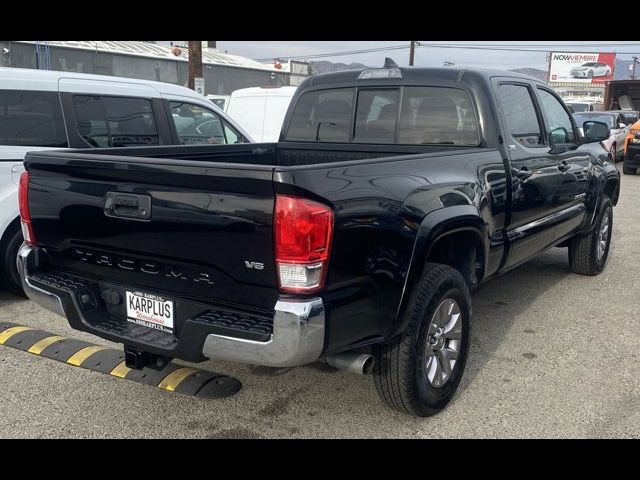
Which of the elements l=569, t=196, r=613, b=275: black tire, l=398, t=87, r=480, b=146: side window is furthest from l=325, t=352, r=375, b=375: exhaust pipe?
l=569, t=196, r=613, b=275: black tire

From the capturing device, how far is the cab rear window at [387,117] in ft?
13.8

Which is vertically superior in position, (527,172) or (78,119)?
(78,119)

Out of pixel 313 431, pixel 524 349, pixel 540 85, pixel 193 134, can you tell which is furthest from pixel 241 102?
pixel 313 431

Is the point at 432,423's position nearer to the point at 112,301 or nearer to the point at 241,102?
the point at 112,301

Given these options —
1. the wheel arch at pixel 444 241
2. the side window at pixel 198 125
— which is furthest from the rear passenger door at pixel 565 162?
the side window at pixel 198 125

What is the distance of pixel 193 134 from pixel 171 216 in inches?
167

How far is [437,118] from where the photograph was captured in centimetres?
427

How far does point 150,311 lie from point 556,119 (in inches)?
154

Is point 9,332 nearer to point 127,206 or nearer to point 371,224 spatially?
point 127,206

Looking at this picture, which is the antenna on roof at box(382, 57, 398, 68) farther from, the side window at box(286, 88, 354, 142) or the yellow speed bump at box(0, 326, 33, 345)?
the yellow speed bump at box(0, 326, 33, 345)

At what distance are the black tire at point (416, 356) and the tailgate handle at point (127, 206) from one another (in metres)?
1.31

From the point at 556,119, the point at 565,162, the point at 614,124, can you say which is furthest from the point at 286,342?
the point at 614,124

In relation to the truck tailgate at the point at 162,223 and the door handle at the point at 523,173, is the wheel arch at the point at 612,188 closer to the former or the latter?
the door handle at the point at 523,173

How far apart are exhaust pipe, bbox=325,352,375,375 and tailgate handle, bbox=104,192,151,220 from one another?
107 centimetres
